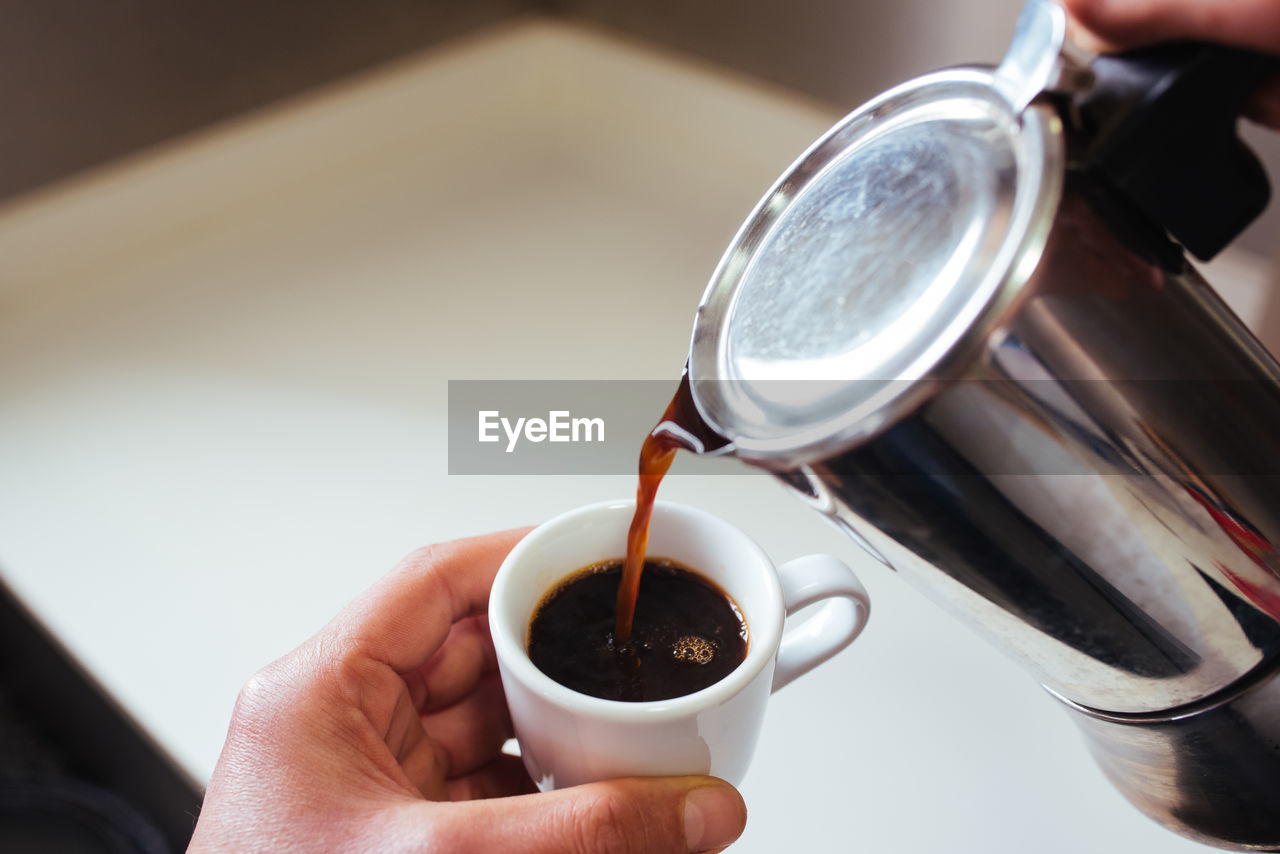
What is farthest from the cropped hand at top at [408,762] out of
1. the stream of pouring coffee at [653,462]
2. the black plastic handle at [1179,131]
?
the black plastic handle at [1179,131]

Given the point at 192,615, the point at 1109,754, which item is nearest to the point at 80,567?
the point at 192,615

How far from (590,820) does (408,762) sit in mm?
213

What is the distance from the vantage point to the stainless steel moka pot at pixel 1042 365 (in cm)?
35

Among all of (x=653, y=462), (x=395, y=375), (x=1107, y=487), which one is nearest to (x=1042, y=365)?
(x=1107, y=487)

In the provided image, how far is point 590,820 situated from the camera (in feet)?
1.52

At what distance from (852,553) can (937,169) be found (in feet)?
1.48

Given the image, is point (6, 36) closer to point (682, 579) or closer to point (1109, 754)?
point (682, 579)

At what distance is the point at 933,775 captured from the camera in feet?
2.13

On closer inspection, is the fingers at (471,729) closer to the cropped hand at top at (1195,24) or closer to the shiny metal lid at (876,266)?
the shiny metal lid at (876,266)

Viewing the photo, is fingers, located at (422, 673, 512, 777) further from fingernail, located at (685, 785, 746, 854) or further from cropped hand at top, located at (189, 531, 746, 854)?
fingernail, located at (685, 785, 746, 854)

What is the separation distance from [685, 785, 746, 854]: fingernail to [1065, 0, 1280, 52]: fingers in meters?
0.37

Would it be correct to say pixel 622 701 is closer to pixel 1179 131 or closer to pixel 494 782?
pixel 494 782

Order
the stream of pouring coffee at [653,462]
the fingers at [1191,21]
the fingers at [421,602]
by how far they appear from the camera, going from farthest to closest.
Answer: the fingers at [421,602] < the stream of pouring coffee at [653,462] < the fingers at [1191,21]

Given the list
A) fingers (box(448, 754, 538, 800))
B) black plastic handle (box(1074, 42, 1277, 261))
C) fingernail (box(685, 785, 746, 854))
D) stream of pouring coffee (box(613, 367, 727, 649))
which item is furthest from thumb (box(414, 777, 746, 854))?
black plastic handle (box(1074, 42, 1277, 261))
